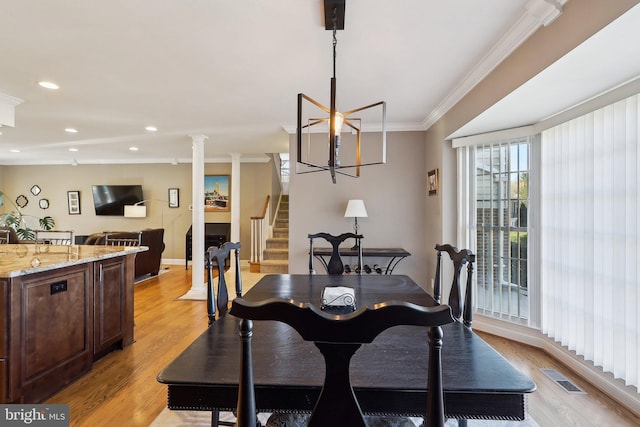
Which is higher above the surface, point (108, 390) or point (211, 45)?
point (211, 45)

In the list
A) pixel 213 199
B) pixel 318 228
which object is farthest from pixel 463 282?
pixel 213 199

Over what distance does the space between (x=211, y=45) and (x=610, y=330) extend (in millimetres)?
3548

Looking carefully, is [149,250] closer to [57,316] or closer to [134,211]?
[134,211]

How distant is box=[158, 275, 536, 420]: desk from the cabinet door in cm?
194

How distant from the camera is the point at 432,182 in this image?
391 cm

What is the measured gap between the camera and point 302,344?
126 cm

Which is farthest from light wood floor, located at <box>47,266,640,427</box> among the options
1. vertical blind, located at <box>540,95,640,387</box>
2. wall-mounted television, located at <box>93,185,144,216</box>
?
wall-mounted television, located at <box>93,185,144,216</box>

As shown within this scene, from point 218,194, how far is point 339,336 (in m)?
7.27

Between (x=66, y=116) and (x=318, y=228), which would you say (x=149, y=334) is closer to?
(x=318, y=228)

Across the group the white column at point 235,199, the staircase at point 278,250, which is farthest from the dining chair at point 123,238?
the staircase at point 278,250

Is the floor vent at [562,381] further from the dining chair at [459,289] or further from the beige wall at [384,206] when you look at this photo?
the beige wall at [384,206]

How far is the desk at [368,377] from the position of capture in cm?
95

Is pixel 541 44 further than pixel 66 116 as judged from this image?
No

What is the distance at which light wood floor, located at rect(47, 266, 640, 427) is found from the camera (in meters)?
1.95
